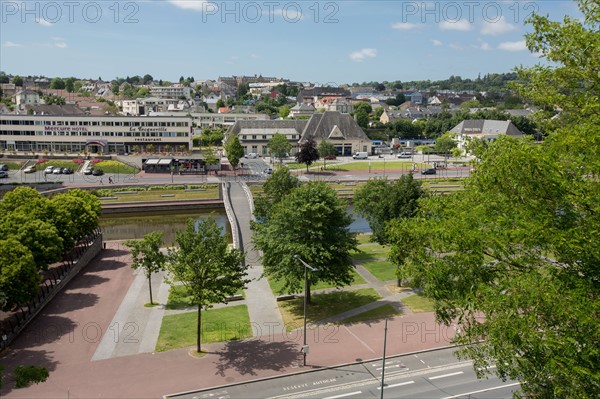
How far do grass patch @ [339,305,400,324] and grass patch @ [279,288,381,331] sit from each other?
118 centimetres

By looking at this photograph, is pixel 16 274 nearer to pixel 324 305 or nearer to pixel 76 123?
pixel 324 305

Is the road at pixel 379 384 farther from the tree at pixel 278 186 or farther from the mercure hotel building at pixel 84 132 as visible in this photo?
the mercure hotel building at pixel 84 132

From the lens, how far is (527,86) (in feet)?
44.5

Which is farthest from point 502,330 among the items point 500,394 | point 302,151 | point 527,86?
point 302,151

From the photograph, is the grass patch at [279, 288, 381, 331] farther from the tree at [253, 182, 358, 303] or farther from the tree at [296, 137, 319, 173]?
the tree at [296, 137, 319, 173]

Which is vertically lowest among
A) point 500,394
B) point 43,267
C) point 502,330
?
point 500,394

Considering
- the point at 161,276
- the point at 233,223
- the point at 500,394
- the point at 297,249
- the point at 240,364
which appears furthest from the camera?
the point at 233,223

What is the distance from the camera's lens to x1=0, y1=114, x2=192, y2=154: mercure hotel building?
303 ft

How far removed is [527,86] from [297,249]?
725 inches

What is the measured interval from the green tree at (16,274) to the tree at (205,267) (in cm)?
756

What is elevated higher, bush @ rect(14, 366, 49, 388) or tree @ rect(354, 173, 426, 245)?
tree @ rect(354, 173, 426, 245)

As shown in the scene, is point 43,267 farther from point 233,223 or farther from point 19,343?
point 233,223

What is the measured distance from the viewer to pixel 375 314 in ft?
102

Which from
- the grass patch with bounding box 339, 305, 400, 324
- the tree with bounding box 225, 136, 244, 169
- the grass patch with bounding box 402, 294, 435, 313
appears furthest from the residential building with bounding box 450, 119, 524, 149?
the grass patch with bounding box 339, 305, 400, 324
